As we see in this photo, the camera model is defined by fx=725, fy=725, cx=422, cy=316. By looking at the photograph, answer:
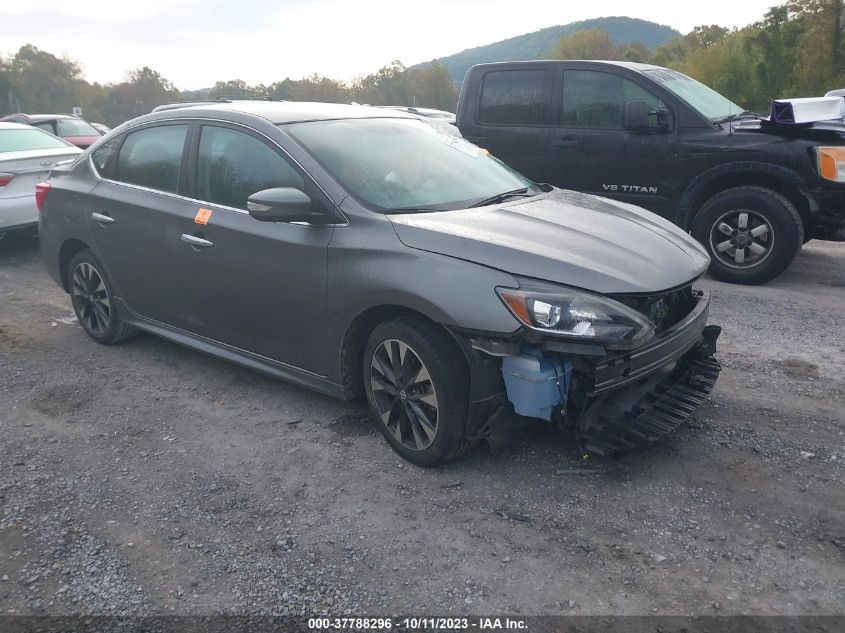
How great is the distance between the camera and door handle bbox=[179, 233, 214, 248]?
4.21 meters

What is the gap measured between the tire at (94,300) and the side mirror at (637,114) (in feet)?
15.1

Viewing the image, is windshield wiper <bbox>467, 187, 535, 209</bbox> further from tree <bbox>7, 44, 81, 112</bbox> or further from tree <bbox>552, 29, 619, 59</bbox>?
tree <bbox>552, 29, 619, 59</bbox>

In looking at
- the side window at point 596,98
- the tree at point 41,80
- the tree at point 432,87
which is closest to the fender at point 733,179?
the side window at point 596,98

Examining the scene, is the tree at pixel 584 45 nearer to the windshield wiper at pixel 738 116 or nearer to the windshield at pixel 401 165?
the windshield wiper at pixel 738 116

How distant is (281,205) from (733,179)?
4.55 meters

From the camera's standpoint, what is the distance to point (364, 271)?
3510 millimetres

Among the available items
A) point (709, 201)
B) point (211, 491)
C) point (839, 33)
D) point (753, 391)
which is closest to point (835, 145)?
point (709, 201)

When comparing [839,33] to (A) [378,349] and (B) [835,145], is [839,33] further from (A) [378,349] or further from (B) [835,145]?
(A) [378,349]

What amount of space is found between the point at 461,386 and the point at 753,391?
77.7 inches

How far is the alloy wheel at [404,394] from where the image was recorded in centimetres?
338

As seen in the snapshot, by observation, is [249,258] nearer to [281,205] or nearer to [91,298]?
[281,205]

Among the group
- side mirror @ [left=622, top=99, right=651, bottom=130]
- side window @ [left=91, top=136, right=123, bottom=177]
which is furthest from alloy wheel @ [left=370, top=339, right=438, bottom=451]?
side mirror @ [left=622, top=99, right=651, bottom=130]

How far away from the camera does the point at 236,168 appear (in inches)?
165

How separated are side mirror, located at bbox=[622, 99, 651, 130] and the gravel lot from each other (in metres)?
2.77
